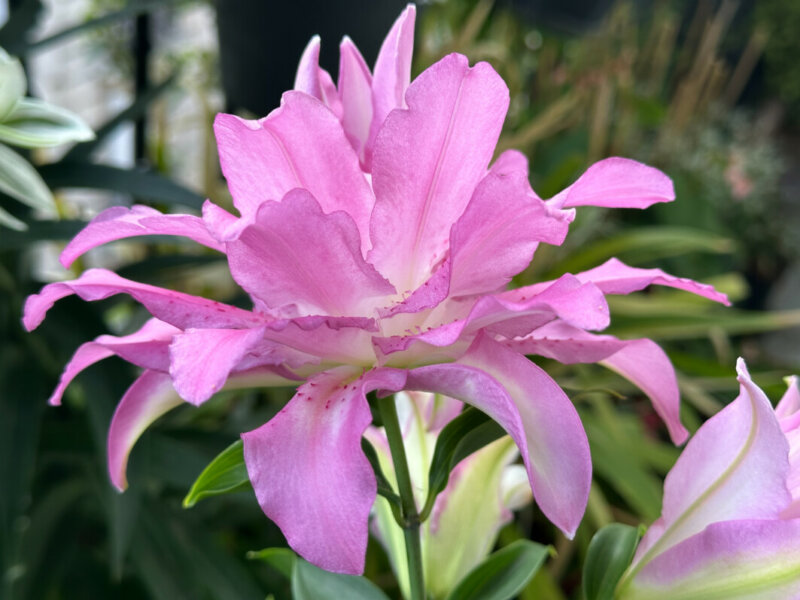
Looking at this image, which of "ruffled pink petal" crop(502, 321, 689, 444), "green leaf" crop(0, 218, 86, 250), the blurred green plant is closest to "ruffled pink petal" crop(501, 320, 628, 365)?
"ruffled pink petal" crop(502, 321, 689, 444)

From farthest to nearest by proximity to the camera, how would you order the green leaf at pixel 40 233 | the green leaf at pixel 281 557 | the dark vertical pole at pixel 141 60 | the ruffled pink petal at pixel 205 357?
the dark vertical pole at pixel 141 60 → the green leaf at pixel 40 233 → the green leaf at pixel 281 557 → the ruffled pink petal at pixel 205 357

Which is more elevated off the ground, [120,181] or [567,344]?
[567,344]

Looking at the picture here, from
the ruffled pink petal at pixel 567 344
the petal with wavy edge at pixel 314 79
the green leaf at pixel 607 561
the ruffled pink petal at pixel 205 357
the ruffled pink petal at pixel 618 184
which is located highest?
the petal with wavy edge at pixel 314 79

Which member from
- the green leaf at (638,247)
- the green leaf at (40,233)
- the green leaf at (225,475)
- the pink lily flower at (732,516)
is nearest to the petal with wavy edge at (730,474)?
the pink lily flower at (732,516)

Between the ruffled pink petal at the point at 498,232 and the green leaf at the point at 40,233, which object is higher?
the ruffled pink petal at the point at 498,232

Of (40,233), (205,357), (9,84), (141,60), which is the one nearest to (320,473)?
(205,357)

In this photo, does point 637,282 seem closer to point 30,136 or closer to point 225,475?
point 225,475

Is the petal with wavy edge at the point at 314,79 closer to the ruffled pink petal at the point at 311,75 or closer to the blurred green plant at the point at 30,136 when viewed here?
the ruffled pink petal at the point at 311,75

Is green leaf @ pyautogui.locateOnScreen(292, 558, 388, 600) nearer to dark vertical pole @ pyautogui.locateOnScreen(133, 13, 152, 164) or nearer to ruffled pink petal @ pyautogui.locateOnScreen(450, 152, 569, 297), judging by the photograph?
ruffled pink petal @ pyautogui.locateOnScreen(450, 152, 569, 297)
